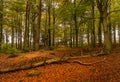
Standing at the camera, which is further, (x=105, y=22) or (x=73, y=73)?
(x=105, y=22)

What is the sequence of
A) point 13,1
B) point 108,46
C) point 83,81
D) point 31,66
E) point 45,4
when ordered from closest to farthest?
point 83,81 < point 31,66 < point 108,46 < point 13,1 < point 45,4

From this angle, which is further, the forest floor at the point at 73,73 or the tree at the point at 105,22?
the tree at the point at 105,22

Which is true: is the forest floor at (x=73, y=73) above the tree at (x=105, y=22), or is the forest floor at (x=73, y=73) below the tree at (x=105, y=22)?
below

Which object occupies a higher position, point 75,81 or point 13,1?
point 13,1

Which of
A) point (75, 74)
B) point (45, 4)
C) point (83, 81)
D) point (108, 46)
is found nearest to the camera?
point (83, 81)

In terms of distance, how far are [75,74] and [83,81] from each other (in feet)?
3.20

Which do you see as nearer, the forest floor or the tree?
the forest floor

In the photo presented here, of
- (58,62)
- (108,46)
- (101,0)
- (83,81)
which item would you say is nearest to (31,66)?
(58,62)

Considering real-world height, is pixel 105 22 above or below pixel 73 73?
above

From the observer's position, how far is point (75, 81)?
7.90 meters

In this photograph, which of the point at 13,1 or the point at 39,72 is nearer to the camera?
the point at 39,72

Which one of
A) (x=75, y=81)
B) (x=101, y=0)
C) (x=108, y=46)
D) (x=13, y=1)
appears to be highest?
(x=13, y=1)

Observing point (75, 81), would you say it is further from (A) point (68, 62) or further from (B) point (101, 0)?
(B) point (101, 0)

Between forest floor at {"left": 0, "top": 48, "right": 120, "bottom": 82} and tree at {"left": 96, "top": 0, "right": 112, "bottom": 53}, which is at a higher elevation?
tree at {"left": 96, "top": 0, "right": 112, "bottom": 53}
